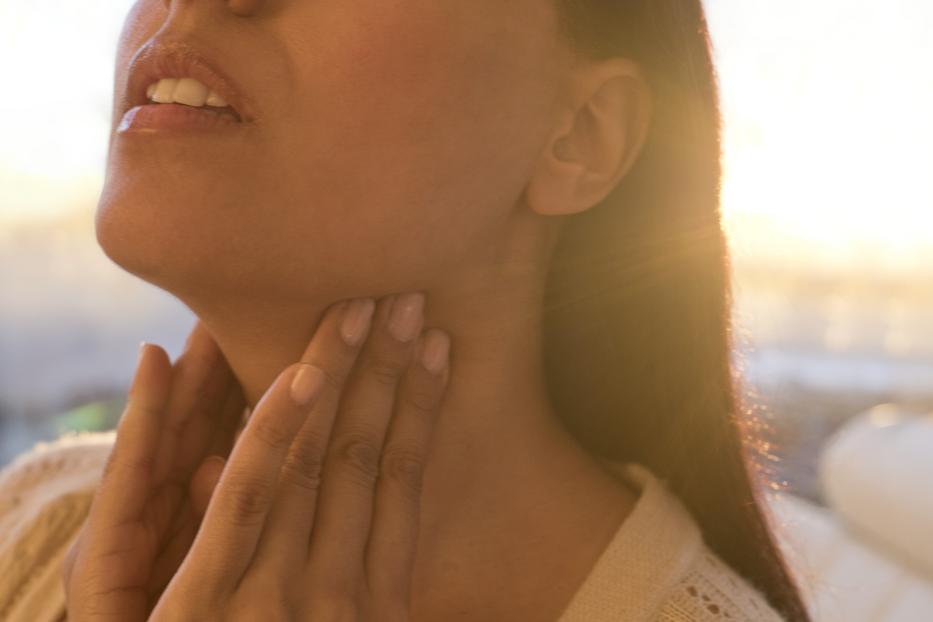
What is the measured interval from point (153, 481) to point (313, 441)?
306 millimetres

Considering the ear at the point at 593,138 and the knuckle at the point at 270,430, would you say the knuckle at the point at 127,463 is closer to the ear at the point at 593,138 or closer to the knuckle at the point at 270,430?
the knuckle at the point at 270,430

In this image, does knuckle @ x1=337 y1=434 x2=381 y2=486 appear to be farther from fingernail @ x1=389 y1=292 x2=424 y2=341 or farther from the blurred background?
the blurred background

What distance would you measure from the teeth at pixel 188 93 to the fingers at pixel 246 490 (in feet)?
0.80

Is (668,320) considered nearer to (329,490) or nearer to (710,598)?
(710,598)

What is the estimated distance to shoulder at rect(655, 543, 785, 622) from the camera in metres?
0.93

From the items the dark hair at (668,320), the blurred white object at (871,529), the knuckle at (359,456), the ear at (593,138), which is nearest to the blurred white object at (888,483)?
the blurred white object at (871,529)

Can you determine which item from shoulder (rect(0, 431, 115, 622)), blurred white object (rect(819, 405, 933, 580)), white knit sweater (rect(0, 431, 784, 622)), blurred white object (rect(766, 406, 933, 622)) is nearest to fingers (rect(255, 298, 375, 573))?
white knit sweater (rect(0, 431, 784, 622))

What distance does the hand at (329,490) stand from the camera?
0.78 meters

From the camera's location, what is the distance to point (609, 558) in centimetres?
97

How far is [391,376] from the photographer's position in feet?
2.81

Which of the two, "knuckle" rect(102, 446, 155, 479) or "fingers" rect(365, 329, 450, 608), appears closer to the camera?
"fingers" rect(365, 329, 450, 608)

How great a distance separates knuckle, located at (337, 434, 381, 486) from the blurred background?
0.51 m

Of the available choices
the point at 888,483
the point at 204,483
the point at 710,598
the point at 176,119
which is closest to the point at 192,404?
the point at 204,483

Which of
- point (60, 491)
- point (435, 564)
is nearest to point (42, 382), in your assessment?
point (60, 491)
